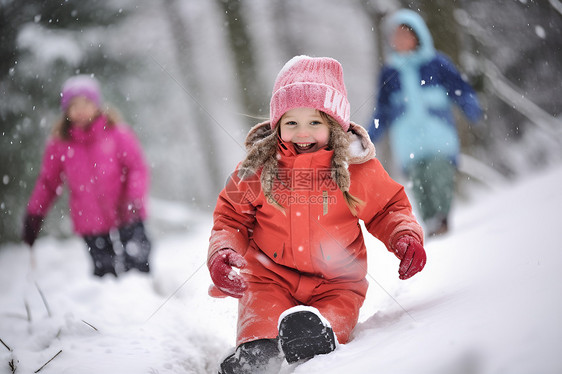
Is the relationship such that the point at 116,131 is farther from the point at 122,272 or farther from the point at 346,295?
the point at 346,295

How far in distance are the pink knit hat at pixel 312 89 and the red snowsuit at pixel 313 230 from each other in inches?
3.5

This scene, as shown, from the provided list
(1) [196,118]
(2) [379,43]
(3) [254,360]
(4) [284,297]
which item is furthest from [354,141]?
(1) [196,118]

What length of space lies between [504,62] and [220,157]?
142cm

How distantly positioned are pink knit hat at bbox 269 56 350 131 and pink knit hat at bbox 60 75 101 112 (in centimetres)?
97

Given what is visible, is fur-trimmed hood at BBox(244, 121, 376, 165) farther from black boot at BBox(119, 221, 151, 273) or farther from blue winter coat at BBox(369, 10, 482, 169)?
black boot at BBox(119, 221, 151, 273)

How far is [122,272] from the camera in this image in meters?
1.56

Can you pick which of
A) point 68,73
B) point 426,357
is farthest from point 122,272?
point 426,357

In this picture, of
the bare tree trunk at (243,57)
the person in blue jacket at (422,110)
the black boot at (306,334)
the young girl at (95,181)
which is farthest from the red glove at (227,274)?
the bare tree trunk at (243,57)

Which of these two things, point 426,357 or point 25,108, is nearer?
point 426,357

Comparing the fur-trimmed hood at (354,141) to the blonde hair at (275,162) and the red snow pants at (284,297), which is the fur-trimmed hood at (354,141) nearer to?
the blonde hair at (275,162)

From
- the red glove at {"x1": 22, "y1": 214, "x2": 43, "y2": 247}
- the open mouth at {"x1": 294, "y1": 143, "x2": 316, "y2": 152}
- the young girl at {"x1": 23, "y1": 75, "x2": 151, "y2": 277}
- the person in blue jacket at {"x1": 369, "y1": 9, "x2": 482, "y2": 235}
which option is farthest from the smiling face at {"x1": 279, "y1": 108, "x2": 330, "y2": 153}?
the red glove at {"x1": 22, "y1": 214, "x2": 43, "y2": 247}

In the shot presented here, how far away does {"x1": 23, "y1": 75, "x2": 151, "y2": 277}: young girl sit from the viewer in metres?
1.57

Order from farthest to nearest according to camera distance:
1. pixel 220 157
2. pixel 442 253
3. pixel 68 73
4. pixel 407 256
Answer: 1. pixel 220 157
2. pixel 68 73
3. pixel 442 253
4. pixel 407 256

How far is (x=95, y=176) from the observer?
62.8 inches
